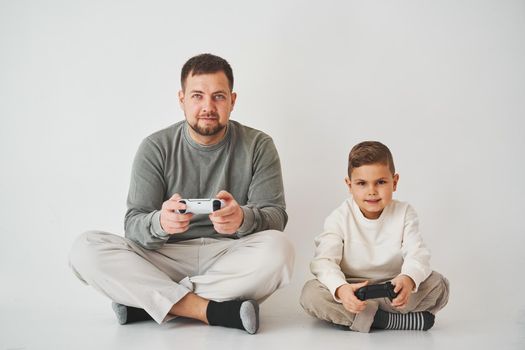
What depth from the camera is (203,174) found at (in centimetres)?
204

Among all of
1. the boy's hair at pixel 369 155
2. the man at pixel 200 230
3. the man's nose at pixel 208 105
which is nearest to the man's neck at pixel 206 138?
the man at pixel 200 230

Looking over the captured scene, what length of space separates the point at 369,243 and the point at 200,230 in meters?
0.54

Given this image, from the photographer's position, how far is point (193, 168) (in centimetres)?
205

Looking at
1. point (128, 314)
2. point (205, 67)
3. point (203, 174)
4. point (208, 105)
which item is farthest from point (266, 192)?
point (128, 314)

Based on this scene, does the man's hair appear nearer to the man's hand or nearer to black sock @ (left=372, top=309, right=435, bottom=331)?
the man's hand

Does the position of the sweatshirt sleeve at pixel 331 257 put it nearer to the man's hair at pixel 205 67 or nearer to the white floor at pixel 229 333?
the white floor at pixel 229 333

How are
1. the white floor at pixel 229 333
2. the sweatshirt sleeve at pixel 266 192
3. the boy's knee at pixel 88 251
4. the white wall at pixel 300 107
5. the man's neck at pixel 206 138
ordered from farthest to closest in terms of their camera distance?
1. the white wall at pixel 300 107
2. the man's neck at pixel 206 138
3. the sweatshirt sleeve at pixel 266 192
4. the boy's knee at pixel 88 251
5. the white floor at pixel 229 333

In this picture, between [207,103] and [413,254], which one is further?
[207,103]

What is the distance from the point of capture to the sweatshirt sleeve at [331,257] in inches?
71.6

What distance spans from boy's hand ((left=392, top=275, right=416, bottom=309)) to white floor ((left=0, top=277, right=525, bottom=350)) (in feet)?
0.31

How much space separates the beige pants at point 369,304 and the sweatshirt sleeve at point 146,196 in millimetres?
493

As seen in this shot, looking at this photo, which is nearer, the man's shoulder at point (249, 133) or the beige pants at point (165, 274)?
the beige pants at point (165, 274)

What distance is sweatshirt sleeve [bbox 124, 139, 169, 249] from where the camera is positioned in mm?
1868

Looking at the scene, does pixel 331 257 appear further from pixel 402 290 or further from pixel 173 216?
pixel 173 216
